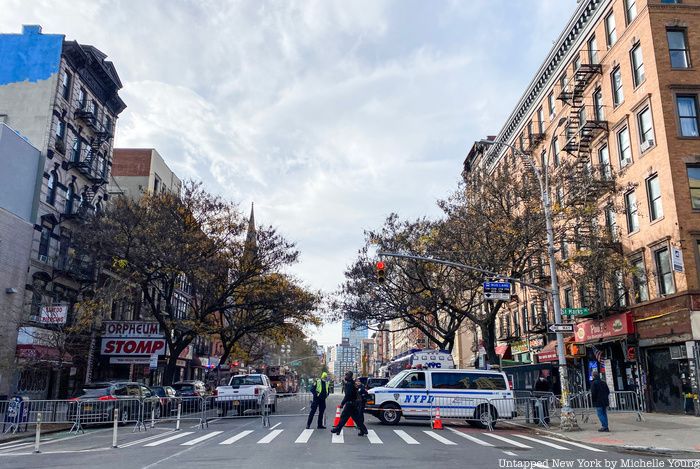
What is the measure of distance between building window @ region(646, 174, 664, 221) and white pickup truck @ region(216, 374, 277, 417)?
19.3 m

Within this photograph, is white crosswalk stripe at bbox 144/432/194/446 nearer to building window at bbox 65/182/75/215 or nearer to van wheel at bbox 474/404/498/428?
van wheel at bbox 474/404/498/428

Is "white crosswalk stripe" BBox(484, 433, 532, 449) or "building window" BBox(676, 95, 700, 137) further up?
"building window" BBox(676, 95, 700, 137)

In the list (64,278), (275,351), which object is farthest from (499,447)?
(275,351)

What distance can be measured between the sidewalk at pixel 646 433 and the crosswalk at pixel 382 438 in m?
0.88

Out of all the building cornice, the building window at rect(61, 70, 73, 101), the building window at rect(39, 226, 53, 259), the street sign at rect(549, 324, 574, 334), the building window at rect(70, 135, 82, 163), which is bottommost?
the street sign at rect(549, 324, 574, 334)

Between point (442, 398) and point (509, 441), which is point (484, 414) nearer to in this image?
point (442, 398)

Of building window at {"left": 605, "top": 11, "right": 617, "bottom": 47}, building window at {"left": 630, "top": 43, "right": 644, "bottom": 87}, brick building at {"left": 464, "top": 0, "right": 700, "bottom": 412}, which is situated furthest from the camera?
building window at {"left": 605, "top": 11, "right": 617, "bottom": 47}

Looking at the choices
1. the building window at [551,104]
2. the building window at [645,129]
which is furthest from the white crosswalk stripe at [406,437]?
the building window at [551,104]

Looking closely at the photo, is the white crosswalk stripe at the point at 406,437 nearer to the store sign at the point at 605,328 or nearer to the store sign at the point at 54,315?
the store sign at the point at 605,328

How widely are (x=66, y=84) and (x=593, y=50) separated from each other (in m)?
31.6

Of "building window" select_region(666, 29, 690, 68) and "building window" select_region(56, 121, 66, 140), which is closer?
"building window" select_region(666, 29, 690, 68)

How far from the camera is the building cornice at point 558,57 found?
32.7 m

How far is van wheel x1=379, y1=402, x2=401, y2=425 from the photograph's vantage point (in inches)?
811

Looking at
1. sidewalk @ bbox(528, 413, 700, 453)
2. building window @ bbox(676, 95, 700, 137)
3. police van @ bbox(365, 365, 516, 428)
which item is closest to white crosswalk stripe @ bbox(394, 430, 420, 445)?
police van @ bbox(365, 365, 516, 428)
